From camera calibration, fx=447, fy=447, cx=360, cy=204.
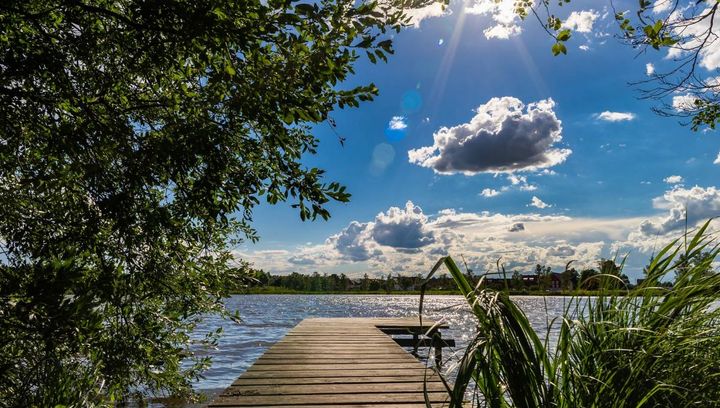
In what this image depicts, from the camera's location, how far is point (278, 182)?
4.13 metres

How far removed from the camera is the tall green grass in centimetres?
180

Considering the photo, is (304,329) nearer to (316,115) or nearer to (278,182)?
(278,182)

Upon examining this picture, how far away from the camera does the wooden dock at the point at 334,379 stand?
4246mm

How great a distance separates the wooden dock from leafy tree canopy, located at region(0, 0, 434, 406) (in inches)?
45.6

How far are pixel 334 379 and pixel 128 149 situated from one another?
332 cm

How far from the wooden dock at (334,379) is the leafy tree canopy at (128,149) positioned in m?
1.16

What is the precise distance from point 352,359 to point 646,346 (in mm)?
4916

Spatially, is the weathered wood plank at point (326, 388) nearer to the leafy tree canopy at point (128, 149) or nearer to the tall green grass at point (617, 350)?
the leafy tree canopy at point (128, 149)

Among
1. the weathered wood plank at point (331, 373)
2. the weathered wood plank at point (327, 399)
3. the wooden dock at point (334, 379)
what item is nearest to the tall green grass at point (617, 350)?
the wooden dock at point (334, 379)

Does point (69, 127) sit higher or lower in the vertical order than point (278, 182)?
higher

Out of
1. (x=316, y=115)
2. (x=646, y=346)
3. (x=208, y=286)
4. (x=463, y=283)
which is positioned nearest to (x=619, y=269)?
(x=646, y=346)

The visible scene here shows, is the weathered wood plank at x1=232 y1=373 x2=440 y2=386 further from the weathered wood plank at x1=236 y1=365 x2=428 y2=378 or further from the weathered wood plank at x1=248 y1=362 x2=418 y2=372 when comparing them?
the weathered wood plank at x1=248 y1=362 x2=418 y2=372

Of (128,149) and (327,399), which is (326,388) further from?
(128,149)

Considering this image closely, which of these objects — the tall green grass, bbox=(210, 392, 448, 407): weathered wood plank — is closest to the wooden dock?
bbox=(210, 392, 448, 407): weathered wood plank
